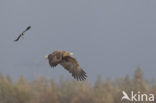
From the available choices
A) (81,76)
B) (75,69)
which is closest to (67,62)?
(75,69)

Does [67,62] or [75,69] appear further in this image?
[75,69]

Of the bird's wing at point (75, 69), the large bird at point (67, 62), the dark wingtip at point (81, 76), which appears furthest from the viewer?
the dark wingtip at point (81, 76)

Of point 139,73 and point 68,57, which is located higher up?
point 139,73

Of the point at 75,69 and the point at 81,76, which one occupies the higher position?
the point at 75,69

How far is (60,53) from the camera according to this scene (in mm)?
18453

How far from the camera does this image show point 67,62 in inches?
762

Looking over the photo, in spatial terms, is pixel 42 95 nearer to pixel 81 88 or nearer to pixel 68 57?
pixel 81 88

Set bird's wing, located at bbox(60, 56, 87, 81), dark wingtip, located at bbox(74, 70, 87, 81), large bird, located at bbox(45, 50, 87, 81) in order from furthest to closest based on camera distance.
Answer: dark wingtip, located at bbox(74, 70, 87, 81), bird's wing, located at bbox(60, 56, 87, 81), large bird, located at bbox(45, 50, 87, 81)

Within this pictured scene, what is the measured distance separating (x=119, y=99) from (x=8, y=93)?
22548 millimetres

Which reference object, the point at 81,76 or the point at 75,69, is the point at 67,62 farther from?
the point at 81,76

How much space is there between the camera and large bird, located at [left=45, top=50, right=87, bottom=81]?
1827cm

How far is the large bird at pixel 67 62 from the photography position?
18.3m

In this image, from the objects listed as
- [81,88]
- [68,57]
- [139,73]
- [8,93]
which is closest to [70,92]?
[81,88]

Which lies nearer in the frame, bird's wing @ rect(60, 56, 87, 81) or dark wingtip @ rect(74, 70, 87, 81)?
bird's wing @ rect(60, 56, 87, 81)
